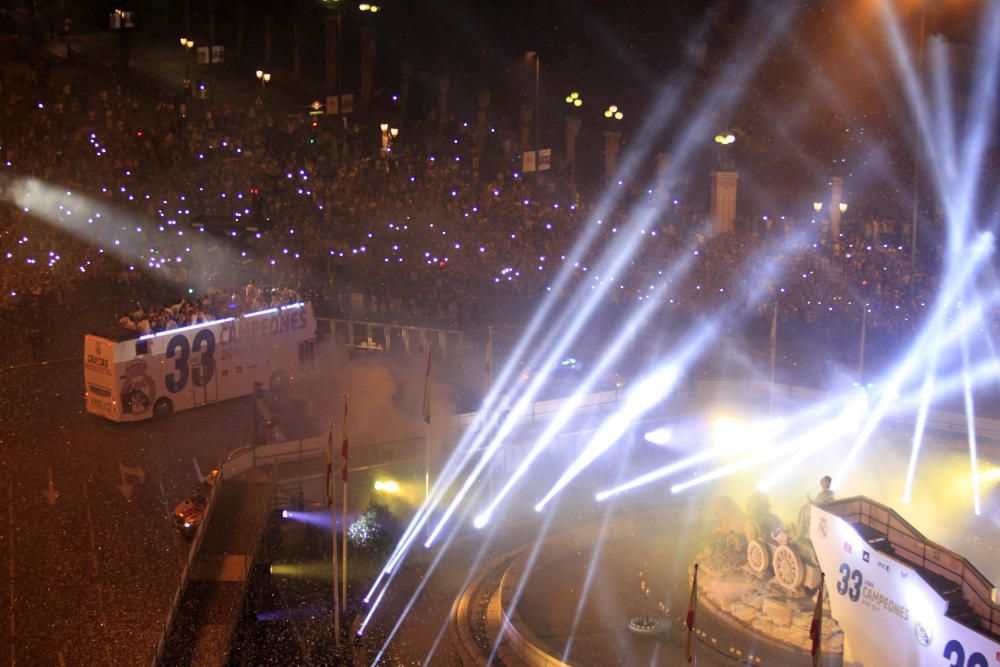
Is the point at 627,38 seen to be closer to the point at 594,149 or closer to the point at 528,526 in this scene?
the point at 594,149

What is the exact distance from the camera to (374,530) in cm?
1781

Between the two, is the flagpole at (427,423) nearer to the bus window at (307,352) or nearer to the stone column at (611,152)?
the bus window at (307,352)

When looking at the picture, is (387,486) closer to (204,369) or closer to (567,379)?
(204,369)

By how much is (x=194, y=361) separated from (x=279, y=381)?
9.66 feet

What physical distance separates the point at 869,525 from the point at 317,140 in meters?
24.7

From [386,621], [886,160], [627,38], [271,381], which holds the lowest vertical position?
[386,621]

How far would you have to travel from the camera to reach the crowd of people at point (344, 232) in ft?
94.9

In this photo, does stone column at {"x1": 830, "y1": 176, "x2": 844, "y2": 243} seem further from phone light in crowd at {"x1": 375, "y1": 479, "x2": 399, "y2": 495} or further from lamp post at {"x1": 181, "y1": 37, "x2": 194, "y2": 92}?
lamp post at {"x1": 181, "y1": 37, "x2": 194, "y2": 92}

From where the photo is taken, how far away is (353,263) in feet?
102

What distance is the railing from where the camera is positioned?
390 inches

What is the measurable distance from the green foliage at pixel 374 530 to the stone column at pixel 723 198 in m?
18.7

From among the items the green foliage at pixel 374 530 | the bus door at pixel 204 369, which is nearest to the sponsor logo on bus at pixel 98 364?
the bus door at pixel 204 369

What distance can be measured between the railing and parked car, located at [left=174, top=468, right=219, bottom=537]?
9746mm

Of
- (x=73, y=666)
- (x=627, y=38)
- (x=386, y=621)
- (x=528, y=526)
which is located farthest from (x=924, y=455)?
(x=627, y=38)
